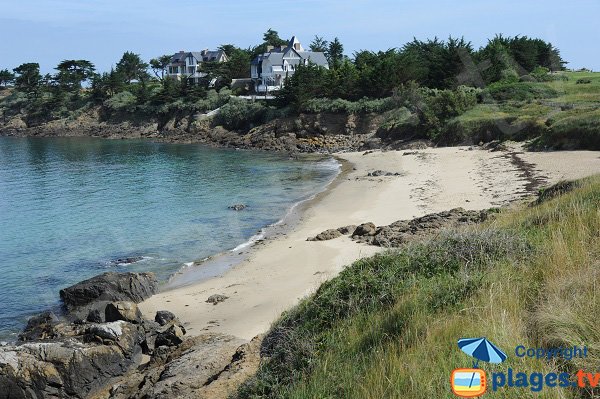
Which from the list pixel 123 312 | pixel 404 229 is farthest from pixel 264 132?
pixel 123 312

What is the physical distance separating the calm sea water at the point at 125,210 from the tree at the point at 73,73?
52261mm

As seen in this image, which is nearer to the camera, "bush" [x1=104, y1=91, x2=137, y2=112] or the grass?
the grass

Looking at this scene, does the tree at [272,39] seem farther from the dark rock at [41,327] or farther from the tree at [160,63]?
the dark rock at [41,327]

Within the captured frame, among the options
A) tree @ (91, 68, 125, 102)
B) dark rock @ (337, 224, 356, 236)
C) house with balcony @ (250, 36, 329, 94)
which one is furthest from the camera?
tree @ (91, 68, 125, 102)

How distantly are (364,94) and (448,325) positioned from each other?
66457 millimetres

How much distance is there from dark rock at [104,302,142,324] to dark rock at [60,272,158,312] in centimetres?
237

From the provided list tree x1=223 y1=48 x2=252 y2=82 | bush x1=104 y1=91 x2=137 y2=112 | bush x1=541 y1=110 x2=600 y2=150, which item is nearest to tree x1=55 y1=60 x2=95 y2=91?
bush x1=104 y1=91 x2=137 y2=112

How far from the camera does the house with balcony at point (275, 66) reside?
9162 centimetres

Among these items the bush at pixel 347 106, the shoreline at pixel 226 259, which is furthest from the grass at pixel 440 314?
the bush at pixel 347 106

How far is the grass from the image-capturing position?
5.35 meters

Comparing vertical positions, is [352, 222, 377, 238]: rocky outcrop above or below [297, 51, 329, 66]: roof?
below

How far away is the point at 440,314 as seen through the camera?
6.53m

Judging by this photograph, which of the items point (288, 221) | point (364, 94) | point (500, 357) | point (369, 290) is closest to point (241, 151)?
point (364, 94)

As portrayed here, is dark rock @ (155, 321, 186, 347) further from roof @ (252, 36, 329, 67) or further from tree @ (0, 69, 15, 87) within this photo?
tree @ (0, 69, 15, 87)
